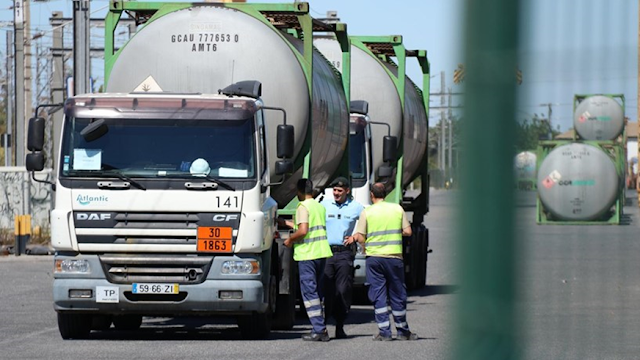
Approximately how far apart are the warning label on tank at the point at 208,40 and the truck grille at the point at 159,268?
2460 millimetres

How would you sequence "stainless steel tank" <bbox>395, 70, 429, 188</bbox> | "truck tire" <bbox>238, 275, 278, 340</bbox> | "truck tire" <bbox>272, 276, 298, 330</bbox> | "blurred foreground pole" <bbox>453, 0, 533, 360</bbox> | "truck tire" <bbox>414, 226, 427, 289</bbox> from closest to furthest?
"blurred foreground pole" <bbox>453, 0, 533, 360</bbox> < "truck tire" <bbox>238, 275, 278, 340</bbox> < "truck tire" <bbox>272, 276, 298, 330</bbox> < "stainless steel tank" <bbox>395, 70, 429, 188</bbox> < "truck tire" <bbox>414, 226, 427, 289</bbox>

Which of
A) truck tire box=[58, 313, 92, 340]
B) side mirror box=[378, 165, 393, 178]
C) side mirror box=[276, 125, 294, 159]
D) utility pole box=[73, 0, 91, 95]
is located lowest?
truck tire box=[58, 313, 92, 340]

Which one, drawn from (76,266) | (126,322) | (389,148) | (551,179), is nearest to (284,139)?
(76,266)

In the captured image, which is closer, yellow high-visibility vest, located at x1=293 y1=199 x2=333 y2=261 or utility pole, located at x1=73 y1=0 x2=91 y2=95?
yellow high-visibility vest, located at x1=293 y1=199 x2=333 y2=261

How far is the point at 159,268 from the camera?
1257 centimetres

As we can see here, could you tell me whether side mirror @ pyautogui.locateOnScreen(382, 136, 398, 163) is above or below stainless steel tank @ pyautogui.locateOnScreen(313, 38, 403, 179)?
below

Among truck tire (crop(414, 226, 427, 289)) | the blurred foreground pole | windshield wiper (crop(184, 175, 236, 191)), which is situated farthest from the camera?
truck tire (crop(414, 226, 427, 289))

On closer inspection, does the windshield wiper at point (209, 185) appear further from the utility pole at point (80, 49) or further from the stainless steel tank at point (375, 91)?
the utility pole at point (80, 49)

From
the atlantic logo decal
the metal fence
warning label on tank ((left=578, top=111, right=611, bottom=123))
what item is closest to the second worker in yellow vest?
the atlantic logo decal

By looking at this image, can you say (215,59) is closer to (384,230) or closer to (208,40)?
(208,40)

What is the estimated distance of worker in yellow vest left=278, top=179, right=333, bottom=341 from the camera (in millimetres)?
13273

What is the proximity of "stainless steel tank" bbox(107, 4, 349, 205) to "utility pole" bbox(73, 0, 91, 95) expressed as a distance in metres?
14.5

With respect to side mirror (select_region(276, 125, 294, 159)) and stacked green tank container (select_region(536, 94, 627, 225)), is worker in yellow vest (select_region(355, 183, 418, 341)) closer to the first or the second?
side mirror (select_region(276, 125, 294, 159))

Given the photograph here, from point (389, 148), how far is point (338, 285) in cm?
488
